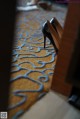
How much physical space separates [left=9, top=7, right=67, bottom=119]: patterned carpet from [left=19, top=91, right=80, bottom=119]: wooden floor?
1.7 inches

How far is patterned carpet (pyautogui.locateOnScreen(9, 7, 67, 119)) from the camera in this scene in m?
1.22

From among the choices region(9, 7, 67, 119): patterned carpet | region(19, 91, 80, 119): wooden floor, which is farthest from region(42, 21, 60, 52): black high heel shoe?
region(19, 91, 80, 119): wooden floor

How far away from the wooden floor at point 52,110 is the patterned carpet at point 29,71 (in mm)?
43

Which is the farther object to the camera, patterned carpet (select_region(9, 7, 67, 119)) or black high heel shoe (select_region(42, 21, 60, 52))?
black high heel shoe (select_region(42, 21, 60, 52))

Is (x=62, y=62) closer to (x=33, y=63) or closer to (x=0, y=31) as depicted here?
(x=33, y=63)

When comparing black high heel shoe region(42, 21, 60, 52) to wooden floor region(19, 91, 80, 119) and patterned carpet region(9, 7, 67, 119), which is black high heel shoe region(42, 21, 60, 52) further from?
wooden floor region(19, 91, 80, 119)

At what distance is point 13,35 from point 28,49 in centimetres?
146

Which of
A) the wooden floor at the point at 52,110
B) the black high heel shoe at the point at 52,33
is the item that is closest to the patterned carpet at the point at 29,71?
the wooden floor at the point at 52,110

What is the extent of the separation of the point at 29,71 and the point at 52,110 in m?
0.48

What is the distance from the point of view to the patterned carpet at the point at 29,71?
1222 mm

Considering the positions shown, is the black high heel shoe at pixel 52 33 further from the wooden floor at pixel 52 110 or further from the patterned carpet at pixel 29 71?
the wooden floor at pixel 52 110

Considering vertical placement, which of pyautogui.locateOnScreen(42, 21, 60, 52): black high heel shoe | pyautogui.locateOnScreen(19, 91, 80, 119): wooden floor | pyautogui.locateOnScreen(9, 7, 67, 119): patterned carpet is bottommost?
pyautogui.locateOnScreen(19, 91, 80, 119): wooden floor

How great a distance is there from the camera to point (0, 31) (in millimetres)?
569

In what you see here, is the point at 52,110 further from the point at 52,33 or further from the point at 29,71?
the point at 52,33
